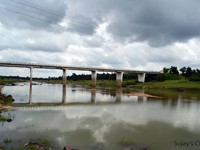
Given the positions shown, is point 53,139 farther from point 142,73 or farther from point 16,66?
point 142,73

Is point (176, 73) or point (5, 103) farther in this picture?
point (176, 73)

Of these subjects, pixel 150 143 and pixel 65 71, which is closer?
pixel 150 143

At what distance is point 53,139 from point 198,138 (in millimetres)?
12325

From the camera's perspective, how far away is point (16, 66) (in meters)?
115

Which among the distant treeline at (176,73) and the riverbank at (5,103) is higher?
the distant treeline at (176,73)

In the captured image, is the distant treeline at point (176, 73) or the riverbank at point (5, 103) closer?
the riverbank at point (5, 103)

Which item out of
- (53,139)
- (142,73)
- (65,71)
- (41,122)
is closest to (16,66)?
(65,71)

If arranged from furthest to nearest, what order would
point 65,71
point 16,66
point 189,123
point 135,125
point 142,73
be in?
point 142,73 < point 65,71 < point 16,66 < point 189,123 < point 135,125

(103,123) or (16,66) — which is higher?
(16,66)

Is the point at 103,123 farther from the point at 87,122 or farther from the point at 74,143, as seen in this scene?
the point at 74,143

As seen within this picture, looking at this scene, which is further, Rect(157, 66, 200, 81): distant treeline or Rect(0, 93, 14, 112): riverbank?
Rect(157, 66, 200, 81): distant treeline

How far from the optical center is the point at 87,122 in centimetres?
2511

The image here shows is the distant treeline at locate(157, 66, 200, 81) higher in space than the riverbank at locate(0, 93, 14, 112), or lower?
higher

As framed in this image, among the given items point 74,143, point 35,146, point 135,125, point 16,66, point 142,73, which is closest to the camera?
point 35,146
